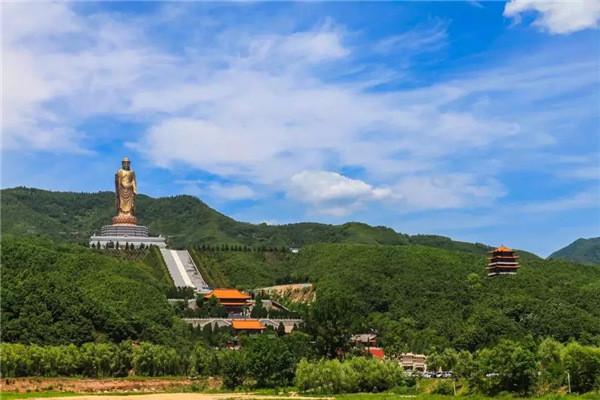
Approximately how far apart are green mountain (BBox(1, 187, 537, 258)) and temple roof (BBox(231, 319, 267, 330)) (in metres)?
67.8

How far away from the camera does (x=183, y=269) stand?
247 feet

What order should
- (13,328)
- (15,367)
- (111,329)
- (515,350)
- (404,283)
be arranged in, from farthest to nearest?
(404,283) < (111,329) < (13,328) < (15,367) < (515,350)

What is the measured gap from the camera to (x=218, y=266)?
261 ft

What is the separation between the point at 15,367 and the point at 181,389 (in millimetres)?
7827

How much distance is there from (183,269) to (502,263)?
29.7 metres

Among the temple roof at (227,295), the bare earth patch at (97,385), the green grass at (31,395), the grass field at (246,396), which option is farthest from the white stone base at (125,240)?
the grass field at (246,396)

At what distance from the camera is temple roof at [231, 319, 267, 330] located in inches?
2194

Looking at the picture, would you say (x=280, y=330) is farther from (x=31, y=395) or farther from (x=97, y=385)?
(x=31, y=395)

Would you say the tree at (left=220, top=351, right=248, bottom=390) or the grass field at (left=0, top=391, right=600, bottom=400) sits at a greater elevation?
the tree at (left=220, top=351, right=248, bottom=390)

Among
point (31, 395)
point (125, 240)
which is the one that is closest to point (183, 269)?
point (125, 240)

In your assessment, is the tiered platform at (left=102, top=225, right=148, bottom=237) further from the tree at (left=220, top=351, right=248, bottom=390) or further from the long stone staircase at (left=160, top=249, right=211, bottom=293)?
the tree at (left=220, top=351, right=248, bottom=390)

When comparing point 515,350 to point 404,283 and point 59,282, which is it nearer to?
point 59,282

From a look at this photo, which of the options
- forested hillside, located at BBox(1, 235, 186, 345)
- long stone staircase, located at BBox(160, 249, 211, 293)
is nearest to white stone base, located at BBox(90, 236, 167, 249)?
long stone staircase, located at BBox(160, 249, 211, 293)

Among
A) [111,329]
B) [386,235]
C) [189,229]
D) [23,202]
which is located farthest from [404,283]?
[23,202]
